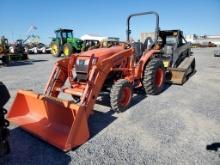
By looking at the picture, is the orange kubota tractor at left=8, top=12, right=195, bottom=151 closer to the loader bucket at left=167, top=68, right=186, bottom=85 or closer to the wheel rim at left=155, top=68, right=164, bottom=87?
the wheel rim at left=155, top=68, right=164, bottom=87

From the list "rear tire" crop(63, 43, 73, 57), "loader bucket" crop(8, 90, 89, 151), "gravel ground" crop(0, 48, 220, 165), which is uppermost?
"rear tire" crop(63, 43, 73, 57)

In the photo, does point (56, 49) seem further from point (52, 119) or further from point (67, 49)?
point (52, 119)

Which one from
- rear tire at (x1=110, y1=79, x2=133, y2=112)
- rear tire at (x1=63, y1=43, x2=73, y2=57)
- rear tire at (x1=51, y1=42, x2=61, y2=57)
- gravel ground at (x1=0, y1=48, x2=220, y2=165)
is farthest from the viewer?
rear tire at (x1=51, y1=42, x2=61, y2=57)

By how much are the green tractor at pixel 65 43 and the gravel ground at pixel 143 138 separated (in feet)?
49.0

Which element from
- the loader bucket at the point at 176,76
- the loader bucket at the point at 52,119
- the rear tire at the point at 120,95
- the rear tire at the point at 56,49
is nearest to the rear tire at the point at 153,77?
the rear tire at the point at 120,95

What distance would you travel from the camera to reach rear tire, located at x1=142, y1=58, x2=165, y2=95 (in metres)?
6.05

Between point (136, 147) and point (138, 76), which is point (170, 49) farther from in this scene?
point (136, 147)

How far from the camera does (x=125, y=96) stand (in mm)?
5270

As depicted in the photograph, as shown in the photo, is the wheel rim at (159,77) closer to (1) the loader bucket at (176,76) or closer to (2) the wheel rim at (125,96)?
(1) the loader bucket at (176,76)

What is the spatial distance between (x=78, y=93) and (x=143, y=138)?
1.61 metres

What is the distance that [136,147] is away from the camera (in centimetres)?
369

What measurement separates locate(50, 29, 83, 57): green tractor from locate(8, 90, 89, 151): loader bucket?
15.4 metres

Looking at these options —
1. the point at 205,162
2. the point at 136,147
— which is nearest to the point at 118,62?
the point at 136,147

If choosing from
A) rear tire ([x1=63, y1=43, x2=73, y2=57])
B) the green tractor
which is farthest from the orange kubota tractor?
the green tractor
